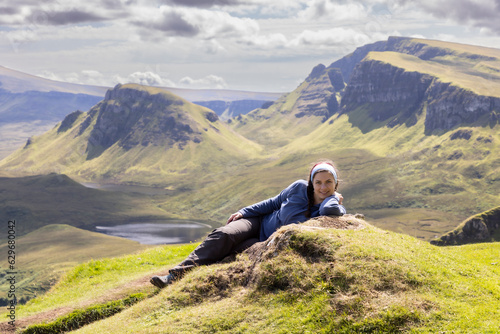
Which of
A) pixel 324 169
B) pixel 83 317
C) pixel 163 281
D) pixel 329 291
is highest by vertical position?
pixel 324 169

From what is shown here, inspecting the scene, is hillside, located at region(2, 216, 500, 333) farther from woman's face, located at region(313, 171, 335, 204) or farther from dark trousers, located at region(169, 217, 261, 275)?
woman's face, located at region(313, 171, 335, 204)

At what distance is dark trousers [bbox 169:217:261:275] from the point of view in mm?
16672

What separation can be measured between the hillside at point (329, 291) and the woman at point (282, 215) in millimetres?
609

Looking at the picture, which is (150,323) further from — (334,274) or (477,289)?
(477,289)

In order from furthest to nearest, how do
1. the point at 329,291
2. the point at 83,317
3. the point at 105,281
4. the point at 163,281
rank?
the point at 105,281 < the point at 83,317 < the point at 163,281 < the point at 329,291

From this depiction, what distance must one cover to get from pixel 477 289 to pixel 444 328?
287 centimetres

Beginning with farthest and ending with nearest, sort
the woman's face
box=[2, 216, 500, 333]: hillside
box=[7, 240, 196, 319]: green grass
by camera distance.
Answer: box=[7, 240, 196, 319]: green grass → the woman's face → box=[2, 216, 500, 333]: hillside

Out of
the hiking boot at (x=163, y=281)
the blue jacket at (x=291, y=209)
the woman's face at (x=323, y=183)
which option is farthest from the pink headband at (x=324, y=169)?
the hiking boot at (x=163, y=281)

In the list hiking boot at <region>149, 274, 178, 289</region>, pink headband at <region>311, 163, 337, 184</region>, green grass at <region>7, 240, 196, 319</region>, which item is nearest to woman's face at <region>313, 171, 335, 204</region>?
pink headband at <region>311, 163, 337, 184</region>

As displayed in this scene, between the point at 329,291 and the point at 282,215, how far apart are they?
16.0 ft

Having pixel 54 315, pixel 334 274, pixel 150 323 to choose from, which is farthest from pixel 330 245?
pixel 54 315

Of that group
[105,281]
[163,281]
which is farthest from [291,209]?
[105,281]

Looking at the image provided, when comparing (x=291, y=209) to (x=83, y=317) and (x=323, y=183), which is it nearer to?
(x=323, y=183)

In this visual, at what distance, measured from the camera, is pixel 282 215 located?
16.6 m
